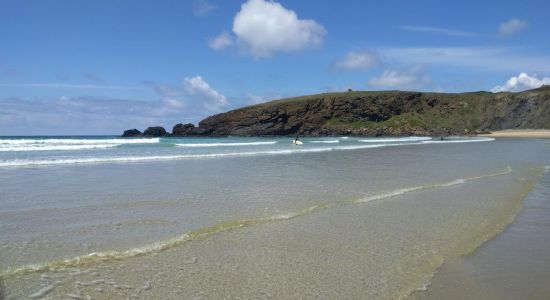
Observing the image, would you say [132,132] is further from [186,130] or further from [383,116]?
[383,116]

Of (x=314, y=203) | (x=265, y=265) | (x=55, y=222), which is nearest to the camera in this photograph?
(x=265, y=265)

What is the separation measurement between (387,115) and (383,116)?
59.6 inches

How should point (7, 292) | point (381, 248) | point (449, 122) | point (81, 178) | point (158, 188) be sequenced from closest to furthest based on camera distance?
1. point (7, 292)
2. point (381, 248)
3. point (158, 188)
4. point (81, 178)
5. point (449, 122)

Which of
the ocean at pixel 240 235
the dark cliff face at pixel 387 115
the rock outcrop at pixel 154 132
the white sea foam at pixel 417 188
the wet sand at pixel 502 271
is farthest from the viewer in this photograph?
the rock outcrop at pixel 154 132

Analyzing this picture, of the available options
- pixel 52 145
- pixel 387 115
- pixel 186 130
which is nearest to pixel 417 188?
pixel 52 145

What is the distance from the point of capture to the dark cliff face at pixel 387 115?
11862 cm

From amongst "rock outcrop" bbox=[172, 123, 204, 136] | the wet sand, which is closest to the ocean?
the wet sand

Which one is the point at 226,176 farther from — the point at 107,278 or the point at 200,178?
the point at 107,278

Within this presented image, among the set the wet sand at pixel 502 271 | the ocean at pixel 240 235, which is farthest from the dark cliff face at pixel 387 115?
the wet sand at pixel 502 271

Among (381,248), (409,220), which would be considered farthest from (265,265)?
(409,220)

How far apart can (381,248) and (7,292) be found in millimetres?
5025

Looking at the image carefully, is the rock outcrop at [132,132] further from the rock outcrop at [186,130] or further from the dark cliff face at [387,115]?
the dark cliff face at [387,115]

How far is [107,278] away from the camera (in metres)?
5.54

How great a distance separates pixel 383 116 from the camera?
414 feet
